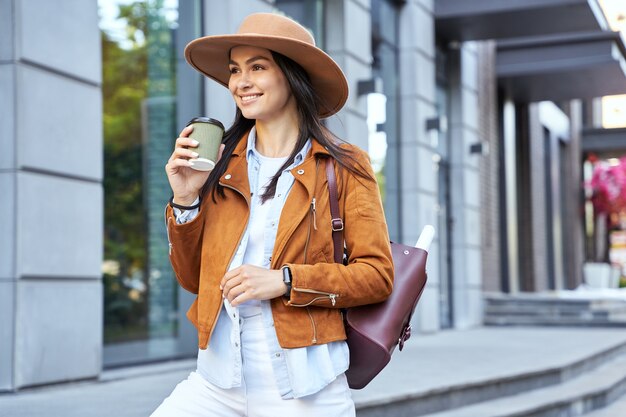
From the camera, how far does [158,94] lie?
7.33 m

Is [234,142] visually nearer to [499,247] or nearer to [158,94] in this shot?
[158,94]

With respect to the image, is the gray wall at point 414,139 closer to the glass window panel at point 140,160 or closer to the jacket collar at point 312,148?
the glass window panel at point 140,160

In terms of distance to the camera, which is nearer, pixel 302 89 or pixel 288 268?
pixel 288 268

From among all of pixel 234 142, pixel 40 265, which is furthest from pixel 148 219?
pixel 234 142

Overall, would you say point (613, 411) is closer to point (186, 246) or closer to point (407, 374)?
point (407, 374)

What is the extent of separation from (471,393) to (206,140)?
14.7ft

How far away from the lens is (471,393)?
6188 mm

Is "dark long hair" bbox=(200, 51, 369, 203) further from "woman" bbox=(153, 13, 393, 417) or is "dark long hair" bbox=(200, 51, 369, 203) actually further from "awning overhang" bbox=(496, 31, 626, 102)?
"awning overhang" bbox=(496, 31, 626, 102)

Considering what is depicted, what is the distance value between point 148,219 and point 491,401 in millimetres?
2937

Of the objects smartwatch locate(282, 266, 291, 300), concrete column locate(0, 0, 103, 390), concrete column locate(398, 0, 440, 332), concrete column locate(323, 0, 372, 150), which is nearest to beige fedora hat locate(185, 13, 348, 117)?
smartwatch locate(282, 266, 291, 300)

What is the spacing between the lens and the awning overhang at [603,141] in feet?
82.6

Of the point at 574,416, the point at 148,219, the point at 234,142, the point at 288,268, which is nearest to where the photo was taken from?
the point at 288,268

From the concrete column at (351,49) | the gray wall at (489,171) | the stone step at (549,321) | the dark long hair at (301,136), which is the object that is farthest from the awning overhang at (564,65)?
the dark long hair at (301,136)

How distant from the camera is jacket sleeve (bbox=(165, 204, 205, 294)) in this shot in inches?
87.9
